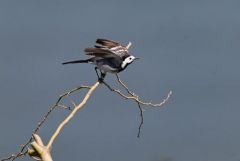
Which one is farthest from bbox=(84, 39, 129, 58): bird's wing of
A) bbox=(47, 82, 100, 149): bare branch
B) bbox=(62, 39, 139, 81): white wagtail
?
bbox=(47, 82, 100, 149): bare branch

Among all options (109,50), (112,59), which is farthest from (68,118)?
(112,59)

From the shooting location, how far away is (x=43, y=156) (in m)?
3.02

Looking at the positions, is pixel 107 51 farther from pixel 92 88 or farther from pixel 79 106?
pixel 79 106

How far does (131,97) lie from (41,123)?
5.16 ft

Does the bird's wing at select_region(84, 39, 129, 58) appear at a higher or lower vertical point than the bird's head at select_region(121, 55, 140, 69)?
higher

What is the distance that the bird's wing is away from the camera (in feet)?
25.9

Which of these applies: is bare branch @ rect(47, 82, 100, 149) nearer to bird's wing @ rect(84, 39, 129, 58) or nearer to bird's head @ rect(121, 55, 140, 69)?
bird's wing @ rect(84, 39, 129, 58)

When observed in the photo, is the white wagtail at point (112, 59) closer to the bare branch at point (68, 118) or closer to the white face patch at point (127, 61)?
the white face patch at point (127, 61)

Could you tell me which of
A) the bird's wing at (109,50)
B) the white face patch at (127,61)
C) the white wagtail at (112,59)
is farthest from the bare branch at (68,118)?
the white face patch at (127,61)

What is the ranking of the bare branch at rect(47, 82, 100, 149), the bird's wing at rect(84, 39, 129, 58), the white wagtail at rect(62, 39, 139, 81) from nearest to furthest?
the bare branch at rect(47, 82, 100, 149), the bird's wing at rect(84, 39, 129, 58), the white wagtail at rect(62, 39, 139, 81)

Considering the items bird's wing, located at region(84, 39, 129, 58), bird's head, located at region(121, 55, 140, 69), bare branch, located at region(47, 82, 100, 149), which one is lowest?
bird's head, located at region(121, 55, 140, 69)

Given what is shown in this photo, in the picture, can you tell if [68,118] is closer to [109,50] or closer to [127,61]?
[109,50]

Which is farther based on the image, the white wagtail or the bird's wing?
the white wagtail

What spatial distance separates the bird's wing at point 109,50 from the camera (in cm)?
789
